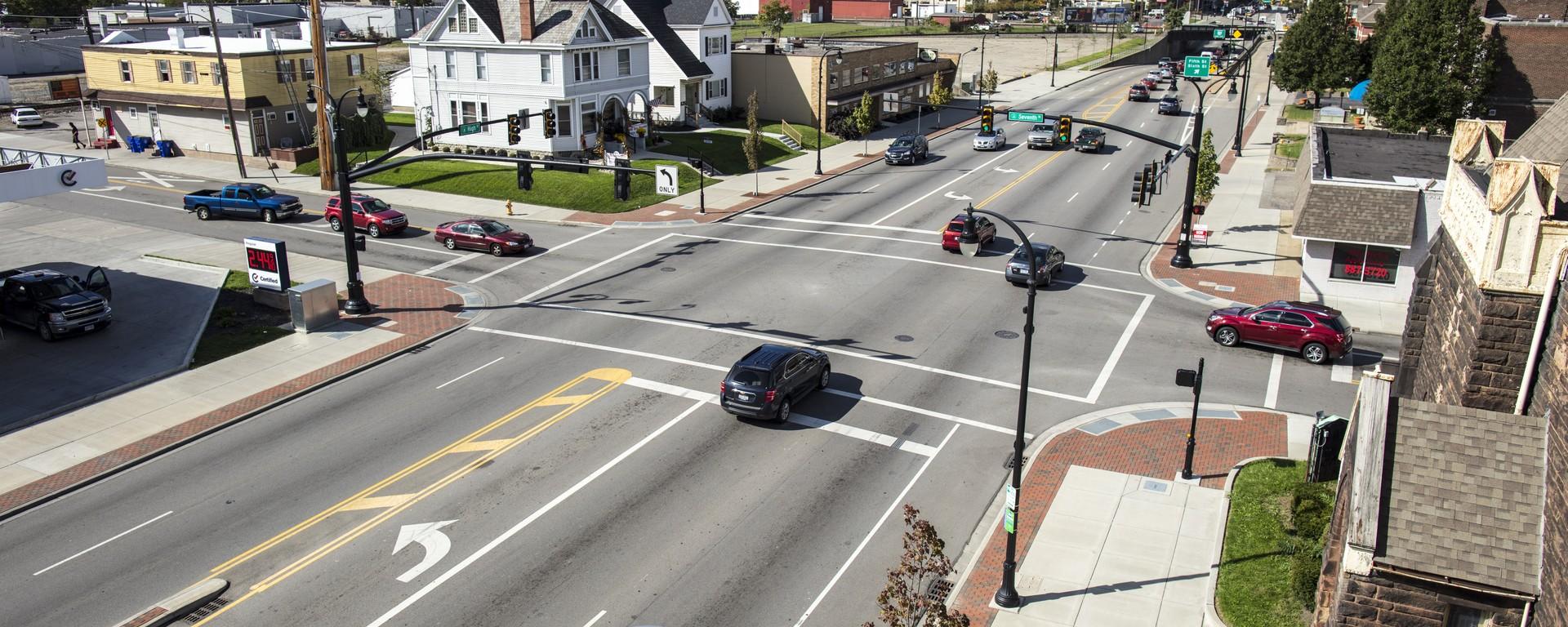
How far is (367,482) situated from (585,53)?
40.0 metres

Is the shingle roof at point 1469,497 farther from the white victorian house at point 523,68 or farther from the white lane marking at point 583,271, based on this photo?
the white victorian house at point 523,68

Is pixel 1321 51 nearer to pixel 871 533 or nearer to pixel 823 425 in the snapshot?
pixel 823 425

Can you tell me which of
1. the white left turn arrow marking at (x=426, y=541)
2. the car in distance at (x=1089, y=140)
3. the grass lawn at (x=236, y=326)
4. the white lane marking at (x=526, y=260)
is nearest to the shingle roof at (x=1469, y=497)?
the white left turn arrow marking at (x=426, y=541)

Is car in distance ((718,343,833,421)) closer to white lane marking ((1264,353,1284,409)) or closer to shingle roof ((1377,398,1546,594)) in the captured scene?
white lane marking ((1264,353,1284,409))

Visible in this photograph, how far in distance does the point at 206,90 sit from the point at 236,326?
3557 centimetres

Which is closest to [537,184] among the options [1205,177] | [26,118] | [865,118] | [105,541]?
[865,118]

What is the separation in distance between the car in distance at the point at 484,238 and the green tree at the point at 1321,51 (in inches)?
2282

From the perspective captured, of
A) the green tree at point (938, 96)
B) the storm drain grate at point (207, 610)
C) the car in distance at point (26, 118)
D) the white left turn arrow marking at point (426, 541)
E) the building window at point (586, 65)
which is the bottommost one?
the storm drain grate at point (207, 610)

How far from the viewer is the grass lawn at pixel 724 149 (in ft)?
203

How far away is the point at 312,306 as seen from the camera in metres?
33.2

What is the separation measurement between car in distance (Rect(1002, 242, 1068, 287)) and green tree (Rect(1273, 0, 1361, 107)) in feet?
152

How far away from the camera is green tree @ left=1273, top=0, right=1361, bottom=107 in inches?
2840

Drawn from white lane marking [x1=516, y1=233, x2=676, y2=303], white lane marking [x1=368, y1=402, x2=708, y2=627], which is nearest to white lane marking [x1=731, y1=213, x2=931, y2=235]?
white lane marking [x1=516, y1=233, x2=676, y2=303]

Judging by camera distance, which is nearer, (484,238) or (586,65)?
(484,238)
